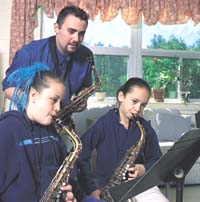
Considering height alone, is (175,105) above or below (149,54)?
below

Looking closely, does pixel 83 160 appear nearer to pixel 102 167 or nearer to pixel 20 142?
pixel 102 167

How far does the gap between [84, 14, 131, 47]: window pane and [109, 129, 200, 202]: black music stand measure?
3.46 meters

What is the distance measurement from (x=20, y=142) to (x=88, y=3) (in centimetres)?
328

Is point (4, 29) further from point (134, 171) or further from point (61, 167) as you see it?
point (61, 167)

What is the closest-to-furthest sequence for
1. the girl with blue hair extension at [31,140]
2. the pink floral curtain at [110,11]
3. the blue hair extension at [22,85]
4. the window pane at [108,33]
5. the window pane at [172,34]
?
the girl with blue hair extension at [31,140], the blue hair extension at [22,85], the pink floral curtain at [110,11], the window pane at [108,33], the window pane at [172,34]

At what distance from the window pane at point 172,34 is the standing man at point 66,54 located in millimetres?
2651

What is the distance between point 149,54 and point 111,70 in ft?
1.86

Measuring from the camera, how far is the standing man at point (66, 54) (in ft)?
6.70

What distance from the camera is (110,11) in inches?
178

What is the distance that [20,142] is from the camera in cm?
147

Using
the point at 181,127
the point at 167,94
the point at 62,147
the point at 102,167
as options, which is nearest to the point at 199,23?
the point at 167,94

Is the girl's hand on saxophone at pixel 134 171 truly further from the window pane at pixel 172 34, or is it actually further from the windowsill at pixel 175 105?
the window pane at pixel 172 34

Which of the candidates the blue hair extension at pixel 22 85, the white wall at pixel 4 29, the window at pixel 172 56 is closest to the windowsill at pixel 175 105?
the window at pixel 172 56

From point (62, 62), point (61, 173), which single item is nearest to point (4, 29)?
point (62, 62)
